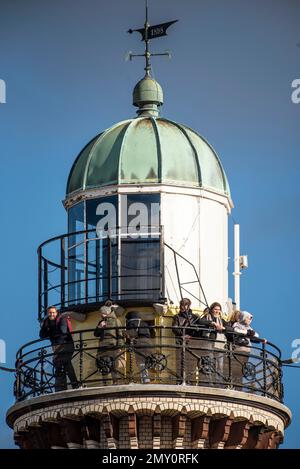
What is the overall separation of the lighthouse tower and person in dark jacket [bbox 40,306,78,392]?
5.0 inches

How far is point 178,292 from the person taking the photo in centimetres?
18788

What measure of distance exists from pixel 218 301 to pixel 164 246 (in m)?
1.87

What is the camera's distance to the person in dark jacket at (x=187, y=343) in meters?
186

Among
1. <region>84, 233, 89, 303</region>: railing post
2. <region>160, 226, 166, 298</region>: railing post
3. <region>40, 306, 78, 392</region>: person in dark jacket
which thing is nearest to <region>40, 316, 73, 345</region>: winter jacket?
<region>40, 306, 78, 392</region>: person in dark jacket

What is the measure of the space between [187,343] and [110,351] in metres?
1.64

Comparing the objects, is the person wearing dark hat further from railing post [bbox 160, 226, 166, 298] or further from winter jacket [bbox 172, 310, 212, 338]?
railing post [bbox 160, 226, 166, 298]

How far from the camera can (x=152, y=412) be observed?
186m

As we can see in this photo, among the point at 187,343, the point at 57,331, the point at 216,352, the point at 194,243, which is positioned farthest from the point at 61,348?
the point at 194,243

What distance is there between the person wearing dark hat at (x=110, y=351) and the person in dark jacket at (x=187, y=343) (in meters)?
1.20

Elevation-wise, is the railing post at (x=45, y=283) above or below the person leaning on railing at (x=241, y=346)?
above

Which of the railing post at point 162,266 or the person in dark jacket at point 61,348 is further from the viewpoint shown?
the railing post at point 162,266

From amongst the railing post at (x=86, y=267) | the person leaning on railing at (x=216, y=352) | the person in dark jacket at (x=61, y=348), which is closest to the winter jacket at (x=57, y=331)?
the person in dark jacket at (x=61, y=348)

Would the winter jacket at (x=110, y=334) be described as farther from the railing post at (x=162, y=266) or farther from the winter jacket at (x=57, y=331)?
the railing post at (x=162, y=266)
